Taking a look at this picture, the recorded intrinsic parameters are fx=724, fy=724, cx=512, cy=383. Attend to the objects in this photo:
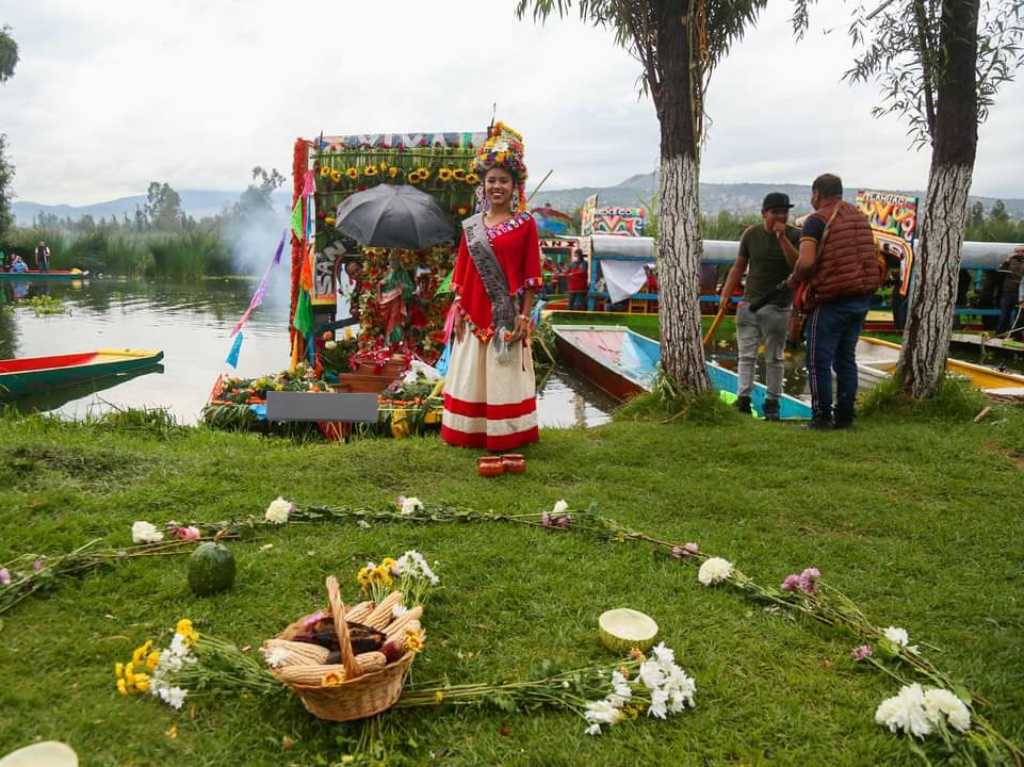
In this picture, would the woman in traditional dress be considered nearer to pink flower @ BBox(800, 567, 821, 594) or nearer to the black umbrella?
the black umbrella

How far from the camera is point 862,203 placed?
17.0 m

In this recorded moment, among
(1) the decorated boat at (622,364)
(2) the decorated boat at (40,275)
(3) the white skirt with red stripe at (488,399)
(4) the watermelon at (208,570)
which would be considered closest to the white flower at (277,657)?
(4) the watermelon at (208,570)

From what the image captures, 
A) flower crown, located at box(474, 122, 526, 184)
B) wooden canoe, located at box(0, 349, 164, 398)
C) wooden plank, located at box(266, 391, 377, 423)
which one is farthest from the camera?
wooden canoe, located at box(0, 349, 164, 398)

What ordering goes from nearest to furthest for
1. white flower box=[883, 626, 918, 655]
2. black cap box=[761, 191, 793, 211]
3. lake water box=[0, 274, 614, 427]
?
white flower box=[883, 626, 918, 655] → black cap box=[761, 191, 793, 211] → lake water box=[0, 274, 614, 427]

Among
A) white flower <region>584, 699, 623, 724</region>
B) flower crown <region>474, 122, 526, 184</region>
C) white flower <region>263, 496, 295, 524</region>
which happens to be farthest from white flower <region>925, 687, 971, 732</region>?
flower crown <region>474, 122, 526, 184</region>

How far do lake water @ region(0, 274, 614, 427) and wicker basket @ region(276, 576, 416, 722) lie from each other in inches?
225

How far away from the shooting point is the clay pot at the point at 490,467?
4840 mm

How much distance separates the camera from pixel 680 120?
6238 mm

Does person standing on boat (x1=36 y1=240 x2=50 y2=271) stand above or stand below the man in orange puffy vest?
above

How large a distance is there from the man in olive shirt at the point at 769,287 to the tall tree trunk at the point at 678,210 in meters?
Result: 0.45

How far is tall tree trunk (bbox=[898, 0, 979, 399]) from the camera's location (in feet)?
19.8

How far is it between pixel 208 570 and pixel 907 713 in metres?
2.64

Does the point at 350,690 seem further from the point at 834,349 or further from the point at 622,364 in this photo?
the point at 622,364

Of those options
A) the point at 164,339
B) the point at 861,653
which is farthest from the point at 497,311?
the point at 164,339
